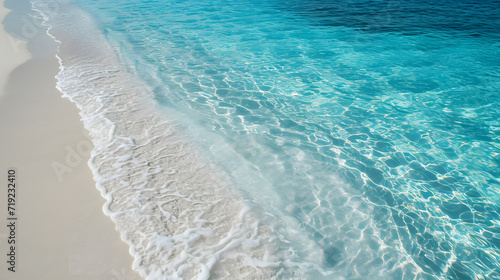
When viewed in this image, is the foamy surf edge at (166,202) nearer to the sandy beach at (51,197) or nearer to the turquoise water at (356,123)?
the sandy beach at (51,197)

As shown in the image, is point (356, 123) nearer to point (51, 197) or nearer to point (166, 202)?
point (166, 202)

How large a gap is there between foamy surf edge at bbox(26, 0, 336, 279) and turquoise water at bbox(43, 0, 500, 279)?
49 centimetres

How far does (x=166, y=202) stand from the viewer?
5.93m

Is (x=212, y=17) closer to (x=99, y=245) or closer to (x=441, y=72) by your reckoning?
(x=441, y=72)

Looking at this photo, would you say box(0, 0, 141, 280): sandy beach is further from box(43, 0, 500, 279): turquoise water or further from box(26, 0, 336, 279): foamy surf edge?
box(43, 0, 500, 279): turquoise water

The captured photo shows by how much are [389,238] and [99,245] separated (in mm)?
4565

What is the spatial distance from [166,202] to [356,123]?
5.11 m

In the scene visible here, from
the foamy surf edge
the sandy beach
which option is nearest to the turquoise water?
the foamy surf edge

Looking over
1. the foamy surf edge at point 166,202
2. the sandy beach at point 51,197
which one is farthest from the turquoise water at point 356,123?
the sandy beach at point 51,197

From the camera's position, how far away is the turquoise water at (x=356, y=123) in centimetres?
548

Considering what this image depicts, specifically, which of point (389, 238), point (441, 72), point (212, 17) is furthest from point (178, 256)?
point (212, 17)

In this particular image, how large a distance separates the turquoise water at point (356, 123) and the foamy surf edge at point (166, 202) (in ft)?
1.61

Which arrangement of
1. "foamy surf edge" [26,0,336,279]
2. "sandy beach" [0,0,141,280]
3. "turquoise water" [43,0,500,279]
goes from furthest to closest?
"turquoise water" [43,0,500,279], "foamy surf edge" [26,0,336,279], "sandy beach" [0,0,141,280]

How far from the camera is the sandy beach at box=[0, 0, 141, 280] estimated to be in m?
4.68
